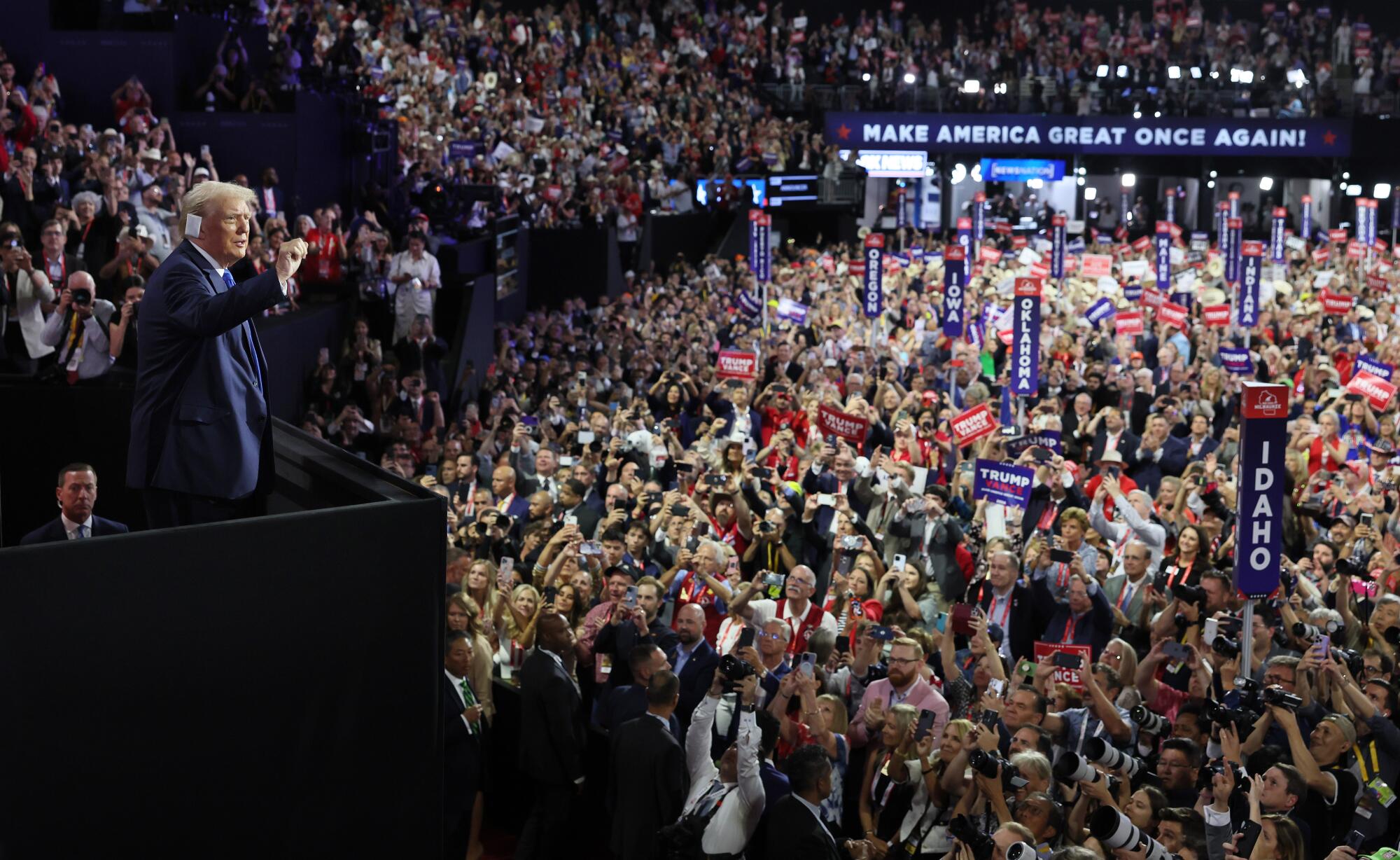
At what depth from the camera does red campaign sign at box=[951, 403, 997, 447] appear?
12.9m

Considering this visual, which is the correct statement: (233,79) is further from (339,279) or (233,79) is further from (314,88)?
(339,279)

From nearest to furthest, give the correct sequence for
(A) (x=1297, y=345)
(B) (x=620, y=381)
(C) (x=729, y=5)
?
(B) (x=620, y=381), (A) (x=1297, y=345), (C) (x=729, y=5)

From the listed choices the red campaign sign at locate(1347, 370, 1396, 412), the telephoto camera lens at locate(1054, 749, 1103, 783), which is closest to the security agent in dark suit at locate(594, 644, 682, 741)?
the telephoto camera lens at locate(1054, 749, 1103, 783)

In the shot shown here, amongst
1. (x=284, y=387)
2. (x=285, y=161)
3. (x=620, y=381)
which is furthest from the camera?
(x=620, y=381)

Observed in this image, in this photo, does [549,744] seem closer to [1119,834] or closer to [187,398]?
[1119,834]

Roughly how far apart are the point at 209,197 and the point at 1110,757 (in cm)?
440

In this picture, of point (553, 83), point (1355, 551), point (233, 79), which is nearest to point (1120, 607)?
point (1355, 551)

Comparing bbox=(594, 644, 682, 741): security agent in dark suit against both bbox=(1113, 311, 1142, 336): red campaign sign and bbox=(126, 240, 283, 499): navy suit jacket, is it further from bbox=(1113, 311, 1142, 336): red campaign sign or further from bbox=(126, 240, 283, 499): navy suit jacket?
bbox=(1113, 311, 1142, 336): red campaign sign

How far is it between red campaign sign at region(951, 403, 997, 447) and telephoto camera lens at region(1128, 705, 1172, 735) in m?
5.77

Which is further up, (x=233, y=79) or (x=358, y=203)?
(x=233, y=79)

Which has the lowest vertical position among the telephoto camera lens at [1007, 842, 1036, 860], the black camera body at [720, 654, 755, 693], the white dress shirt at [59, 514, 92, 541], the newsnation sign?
the telephoto camera lens at [1007, 842, 1036, 860]

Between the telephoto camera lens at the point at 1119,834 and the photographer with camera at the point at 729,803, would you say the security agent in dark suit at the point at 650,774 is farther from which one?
the telephoto camera lens at the point at 1119,834

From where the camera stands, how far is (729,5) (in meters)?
42.7

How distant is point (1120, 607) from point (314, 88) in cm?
1216
